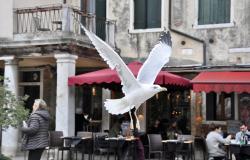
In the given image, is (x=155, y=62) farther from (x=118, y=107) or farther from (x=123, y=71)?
(x=118, y=107)

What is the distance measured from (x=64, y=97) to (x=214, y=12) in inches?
211

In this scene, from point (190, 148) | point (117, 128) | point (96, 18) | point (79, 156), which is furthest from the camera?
point (96, 18)

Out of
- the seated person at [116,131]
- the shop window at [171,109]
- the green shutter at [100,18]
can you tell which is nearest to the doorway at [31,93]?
the green shutter at [100,18]

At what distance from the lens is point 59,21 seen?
17.1m

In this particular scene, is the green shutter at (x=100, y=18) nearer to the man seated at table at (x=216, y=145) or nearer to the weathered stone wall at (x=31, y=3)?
the weathered stone wall at (x=31, y=3)

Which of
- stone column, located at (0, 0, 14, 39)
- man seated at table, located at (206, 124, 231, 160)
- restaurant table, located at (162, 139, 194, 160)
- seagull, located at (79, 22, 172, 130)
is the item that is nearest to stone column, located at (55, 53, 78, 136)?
stone column, located at (0, 0, 14, 39)

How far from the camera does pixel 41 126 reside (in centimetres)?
1064

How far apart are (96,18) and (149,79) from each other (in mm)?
8124

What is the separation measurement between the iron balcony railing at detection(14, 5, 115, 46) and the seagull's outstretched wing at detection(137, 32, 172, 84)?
4.67m

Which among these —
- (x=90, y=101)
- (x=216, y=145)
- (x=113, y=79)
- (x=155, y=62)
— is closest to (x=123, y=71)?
(x=155, y=62)

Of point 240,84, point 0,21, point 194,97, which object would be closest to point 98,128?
point 194,97

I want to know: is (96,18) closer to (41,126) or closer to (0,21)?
(0,21)

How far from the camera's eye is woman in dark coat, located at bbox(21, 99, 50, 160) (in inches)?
415

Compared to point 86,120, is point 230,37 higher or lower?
higher
